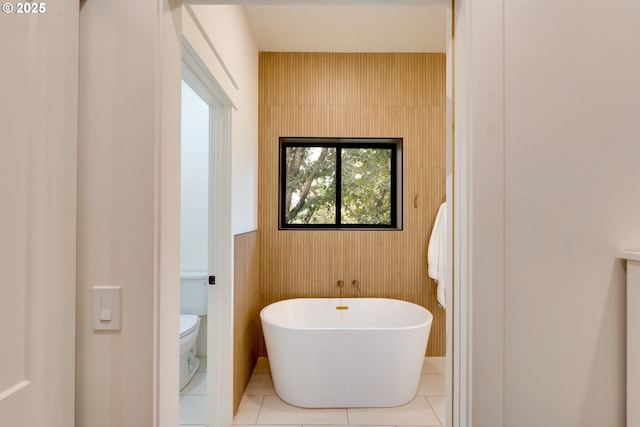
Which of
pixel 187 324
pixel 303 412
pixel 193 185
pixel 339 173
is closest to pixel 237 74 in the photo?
pixel 193 185

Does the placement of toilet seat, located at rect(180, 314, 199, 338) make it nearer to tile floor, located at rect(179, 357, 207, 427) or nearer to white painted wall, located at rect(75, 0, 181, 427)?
tile floor, located at rect(179, 357, 207, 427)

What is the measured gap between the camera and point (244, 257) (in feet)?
8.32

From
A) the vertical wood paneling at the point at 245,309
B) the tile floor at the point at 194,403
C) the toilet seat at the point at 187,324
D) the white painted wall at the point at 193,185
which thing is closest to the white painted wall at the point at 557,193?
the vertical wood paneling at the point at 245,309

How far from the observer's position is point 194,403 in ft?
7.73

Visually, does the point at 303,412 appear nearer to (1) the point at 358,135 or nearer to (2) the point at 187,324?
(2) the point at 187,324

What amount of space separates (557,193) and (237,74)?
2019 mm

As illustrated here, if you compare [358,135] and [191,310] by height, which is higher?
[358,135]

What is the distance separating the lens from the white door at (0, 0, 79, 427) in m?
0.73

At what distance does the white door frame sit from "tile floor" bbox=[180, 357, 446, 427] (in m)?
0.22

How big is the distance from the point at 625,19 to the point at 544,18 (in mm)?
216

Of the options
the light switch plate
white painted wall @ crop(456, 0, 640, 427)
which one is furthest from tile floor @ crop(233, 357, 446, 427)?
the light switch plate

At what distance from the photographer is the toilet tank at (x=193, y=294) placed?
280 centimetres

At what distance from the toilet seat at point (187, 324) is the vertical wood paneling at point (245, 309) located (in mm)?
344

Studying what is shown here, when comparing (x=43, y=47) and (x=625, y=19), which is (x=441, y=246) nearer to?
(x=625, y=19)
